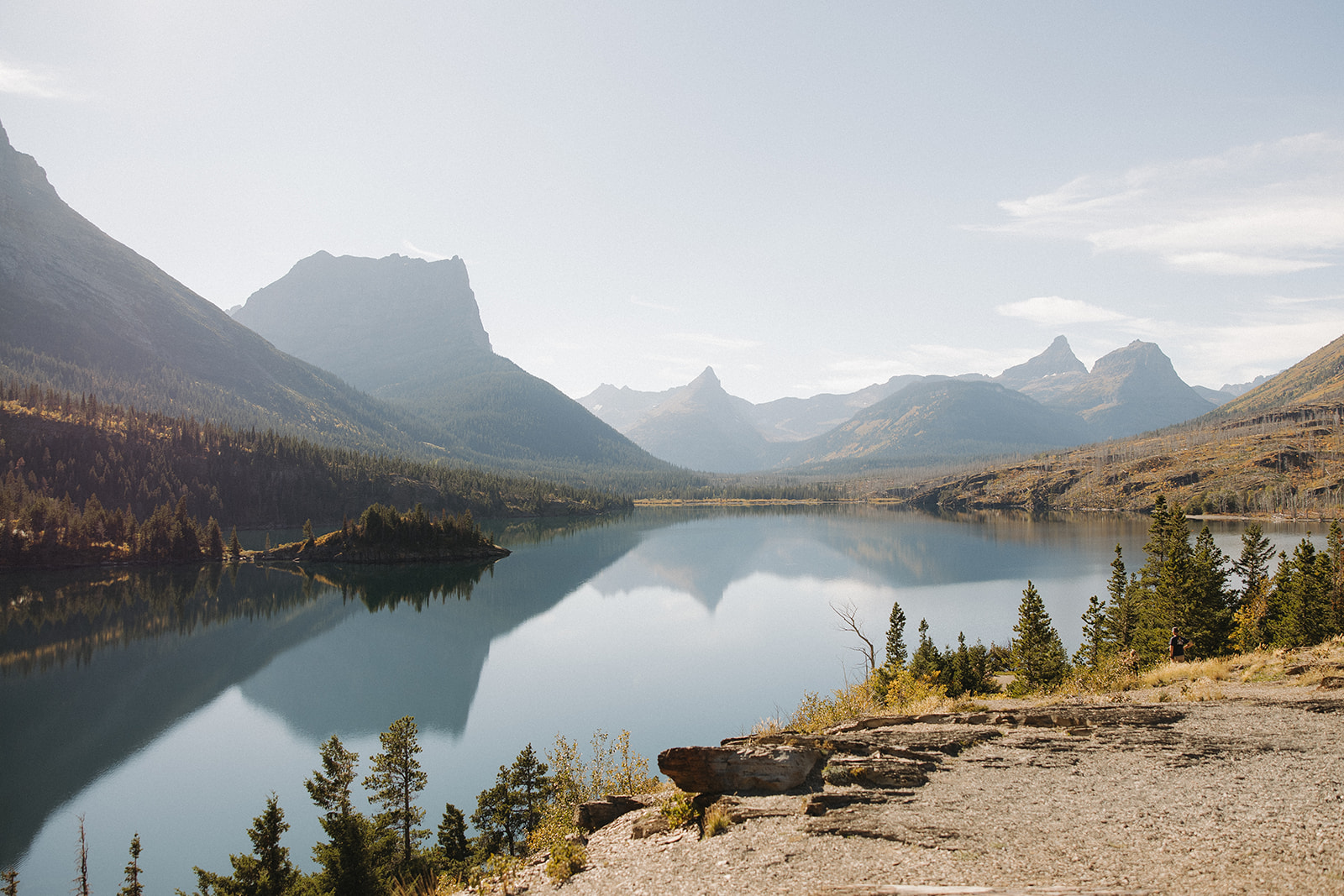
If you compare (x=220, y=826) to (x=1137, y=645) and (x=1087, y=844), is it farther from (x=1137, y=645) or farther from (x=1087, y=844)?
(x=1137, y=645)

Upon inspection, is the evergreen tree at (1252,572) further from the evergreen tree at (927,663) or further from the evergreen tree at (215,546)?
the evergreen tree at (215,546)

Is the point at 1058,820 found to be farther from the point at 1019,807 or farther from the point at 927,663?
the point at 927,663

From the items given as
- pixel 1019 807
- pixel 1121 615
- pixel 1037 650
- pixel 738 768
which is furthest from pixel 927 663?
→ pixel 1019 807

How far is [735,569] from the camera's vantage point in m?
102

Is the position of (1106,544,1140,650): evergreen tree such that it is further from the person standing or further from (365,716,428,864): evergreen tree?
(365,716,428,864): evergreen tree

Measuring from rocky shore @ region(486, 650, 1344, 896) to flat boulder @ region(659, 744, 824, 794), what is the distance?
1.5 inches

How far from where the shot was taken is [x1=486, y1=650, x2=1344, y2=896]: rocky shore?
30.2ft

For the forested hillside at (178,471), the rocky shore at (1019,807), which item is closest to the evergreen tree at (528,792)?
the rocky shore at (1019,807)

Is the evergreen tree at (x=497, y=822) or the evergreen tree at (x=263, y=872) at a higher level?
the evergreen tree at (x=263, y=872)

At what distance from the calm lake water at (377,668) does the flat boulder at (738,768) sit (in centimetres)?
1739

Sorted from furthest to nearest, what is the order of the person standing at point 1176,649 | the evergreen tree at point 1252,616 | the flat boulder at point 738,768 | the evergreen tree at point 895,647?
the evergreen tree at point 895,647 < the evergreen tree at point 1252,616 < the person standing at point 1176,649 < the flat boulder at point 738,768

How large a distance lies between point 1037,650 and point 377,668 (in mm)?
46819

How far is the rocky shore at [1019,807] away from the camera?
9.22 metres

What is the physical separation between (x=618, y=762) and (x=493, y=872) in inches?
593
